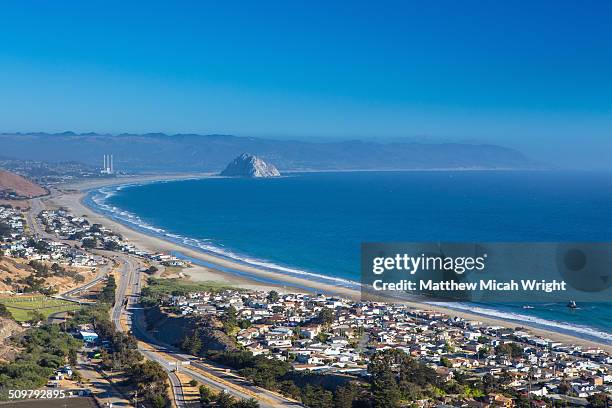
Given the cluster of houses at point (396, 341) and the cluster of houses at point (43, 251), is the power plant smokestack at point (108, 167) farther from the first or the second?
the cluster of houses at point (396, 341)

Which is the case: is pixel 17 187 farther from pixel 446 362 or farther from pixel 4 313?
pixel 446 362

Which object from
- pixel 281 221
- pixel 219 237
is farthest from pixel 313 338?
pixel 281 221

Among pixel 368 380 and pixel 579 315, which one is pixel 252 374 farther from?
pixel 579 315

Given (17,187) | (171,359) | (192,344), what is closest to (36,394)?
(171,359)

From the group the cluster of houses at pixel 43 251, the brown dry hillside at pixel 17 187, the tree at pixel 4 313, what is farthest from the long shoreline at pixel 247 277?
the brown dry hillside at pixel 17 187

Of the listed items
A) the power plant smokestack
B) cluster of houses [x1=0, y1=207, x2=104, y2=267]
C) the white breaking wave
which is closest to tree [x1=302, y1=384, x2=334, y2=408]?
the white breaking wave

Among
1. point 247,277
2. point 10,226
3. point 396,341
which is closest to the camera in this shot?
point 396,341
